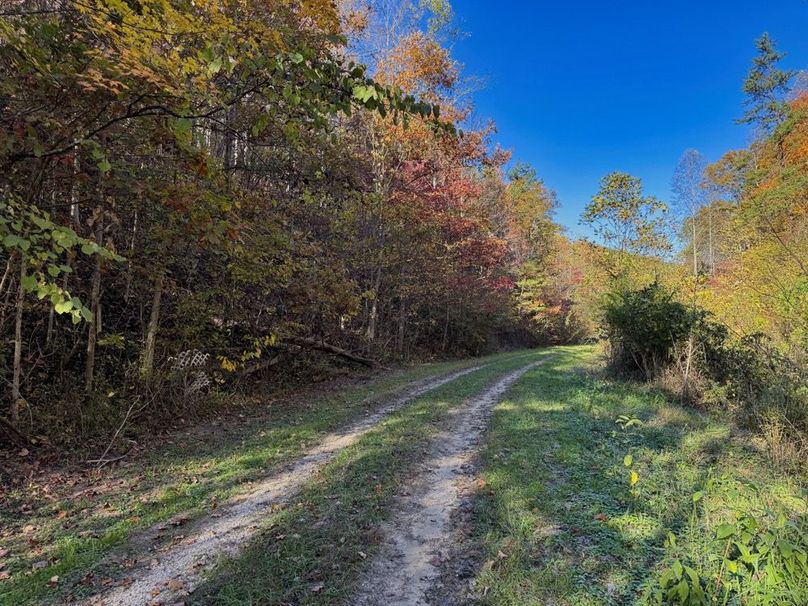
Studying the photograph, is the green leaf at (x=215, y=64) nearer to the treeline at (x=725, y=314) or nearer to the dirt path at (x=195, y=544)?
the dirt path at (x=195, y=544)

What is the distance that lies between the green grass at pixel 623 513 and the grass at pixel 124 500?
114 inches

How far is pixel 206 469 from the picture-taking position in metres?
5.54

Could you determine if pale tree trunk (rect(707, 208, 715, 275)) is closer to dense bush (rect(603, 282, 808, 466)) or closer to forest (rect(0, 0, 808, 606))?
forest (rect(0, 0, 808, 606))

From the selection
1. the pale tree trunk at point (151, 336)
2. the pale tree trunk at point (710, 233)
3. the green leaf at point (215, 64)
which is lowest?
the pale tree trunk at point (151, 336)

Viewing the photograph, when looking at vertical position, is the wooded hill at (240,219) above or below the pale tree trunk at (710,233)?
below

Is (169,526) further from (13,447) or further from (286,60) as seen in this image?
(286,60)

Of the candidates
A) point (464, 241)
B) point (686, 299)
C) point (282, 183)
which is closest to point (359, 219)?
point (282, 183)

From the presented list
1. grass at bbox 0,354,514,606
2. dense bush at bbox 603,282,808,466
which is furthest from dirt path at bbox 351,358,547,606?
dense bush at bbox 603,282,808,466

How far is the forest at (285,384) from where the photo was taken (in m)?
3.09

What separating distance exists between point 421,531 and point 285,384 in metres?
8.37

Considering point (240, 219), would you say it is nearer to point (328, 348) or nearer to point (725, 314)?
point (328, 348)

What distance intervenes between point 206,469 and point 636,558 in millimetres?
4867

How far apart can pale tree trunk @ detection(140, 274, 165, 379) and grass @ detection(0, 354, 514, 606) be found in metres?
1.47

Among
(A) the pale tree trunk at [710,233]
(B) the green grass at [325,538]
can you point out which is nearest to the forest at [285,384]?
(B) the green grass at [325,538]
